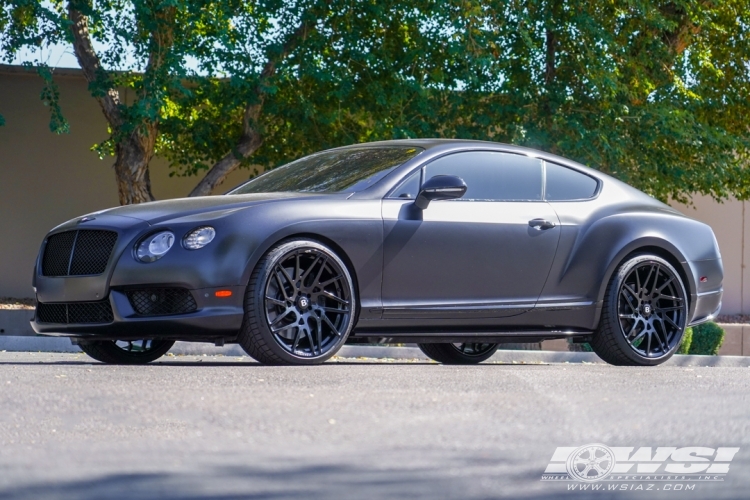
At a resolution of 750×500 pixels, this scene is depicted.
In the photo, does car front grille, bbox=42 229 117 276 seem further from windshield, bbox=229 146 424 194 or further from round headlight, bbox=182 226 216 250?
windshield, bbox=229 146 424 194

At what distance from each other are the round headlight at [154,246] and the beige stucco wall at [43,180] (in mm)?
14575

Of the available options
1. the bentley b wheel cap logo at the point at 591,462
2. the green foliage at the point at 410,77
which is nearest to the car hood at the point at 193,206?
the bentley b wheel cap logo at the point at 591,462

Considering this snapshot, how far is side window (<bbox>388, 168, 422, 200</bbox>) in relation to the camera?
25.0ft

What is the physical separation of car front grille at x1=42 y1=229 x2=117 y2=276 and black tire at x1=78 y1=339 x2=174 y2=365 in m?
0.68

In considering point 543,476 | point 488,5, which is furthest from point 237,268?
point 488,5

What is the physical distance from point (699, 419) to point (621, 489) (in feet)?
5.03

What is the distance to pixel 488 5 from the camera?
17.0 metres

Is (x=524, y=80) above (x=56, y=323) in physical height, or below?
above

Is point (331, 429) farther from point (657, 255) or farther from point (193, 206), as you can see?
point (657, 255)

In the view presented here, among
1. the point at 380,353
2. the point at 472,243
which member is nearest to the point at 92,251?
the point at 472,243

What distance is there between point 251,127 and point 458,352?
9.68 metres

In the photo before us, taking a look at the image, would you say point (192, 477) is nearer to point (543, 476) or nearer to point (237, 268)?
point (543, 476)

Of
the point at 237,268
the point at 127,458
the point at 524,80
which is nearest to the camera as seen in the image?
the point at 127,458

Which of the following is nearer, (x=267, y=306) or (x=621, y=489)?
(x=621, y=489)
